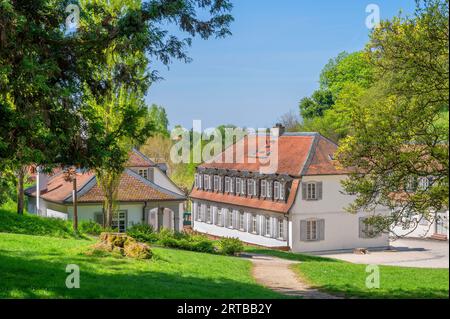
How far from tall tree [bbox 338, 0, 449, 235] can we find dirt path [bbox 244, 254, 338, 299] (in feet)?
8.03

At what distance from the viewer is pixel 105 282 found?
1422cm

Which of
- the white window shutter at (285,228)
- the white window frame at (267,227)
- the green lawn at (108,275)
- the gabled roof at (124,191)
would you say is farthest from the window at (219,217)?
the green lawn at (108,275)

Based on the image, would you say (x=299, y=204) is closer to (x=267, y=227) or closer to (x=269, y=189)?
(x=269, y=189)

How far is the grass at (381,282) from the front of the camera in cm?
1576

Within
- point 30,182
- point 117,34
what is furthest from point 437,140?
point 30,182

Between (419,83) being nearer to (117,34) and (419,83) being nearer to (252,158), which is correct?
(117,34)

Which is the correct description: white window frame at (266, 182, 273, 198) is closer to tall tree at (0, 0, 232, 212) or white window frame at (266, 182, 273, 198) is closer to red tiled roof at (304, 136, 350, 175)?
red tiled roof at (304, 136, 350, 175)

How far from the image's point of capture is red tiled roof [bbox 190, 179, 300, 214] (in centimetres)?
4600

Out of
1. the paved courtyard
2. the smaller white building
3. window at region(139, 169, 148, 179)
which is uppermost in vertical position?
window at region(139, 169, 148, 179)

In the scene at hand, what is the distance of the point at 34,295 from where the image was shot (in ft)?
40.2

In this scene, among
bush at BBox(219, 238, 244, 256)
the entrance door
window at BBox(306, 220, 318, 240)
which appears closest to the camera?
bush at BBox(219, 238, 244, 256)

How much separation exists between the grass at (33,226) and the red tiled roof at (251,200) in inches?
753

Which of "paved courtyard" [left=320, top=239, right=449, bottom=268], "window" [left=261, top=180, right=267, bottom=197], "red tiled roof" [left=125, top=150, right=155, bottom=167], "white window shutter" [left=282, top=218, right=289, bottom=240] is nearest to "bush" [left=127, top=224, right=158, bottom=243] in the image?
"paved courtyard" [left=320, top=239, right=449, bottom=268]
